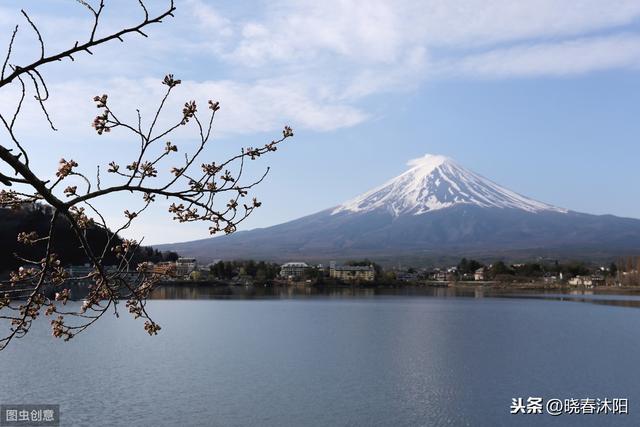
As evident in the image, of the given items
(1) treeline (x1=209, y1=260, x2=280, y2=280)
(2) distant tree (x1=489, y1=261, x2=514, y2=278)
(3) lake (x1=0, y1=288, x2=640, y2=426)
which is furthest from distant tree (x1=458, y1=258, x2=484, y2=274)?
A: (3) lake (x1=0, y1=288, x2=640, y2=426)

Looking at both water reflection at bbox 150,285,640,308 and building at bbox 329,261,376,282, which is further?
building at bbox 329,261,376,282

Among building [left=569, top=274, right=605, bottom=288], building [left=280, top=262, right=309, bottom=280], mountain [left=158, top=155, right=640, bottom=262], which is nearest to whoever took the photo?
building [left=569, top=274, right=605, bottom=288]

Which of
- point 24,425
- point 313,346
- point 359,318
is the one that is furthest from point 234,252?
point 24,425

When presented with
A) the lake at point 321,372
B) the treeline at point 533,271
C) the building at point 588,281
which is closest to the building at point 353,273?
the treeline at point 533,271

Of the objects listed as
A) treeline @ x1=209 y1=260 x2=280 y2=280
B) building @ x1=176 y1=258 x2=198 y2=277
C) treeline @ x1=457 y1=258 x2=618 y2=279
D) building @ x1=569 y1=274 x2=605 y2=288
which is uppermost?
building @ x1=176 y1=258 x2=198 y2=277

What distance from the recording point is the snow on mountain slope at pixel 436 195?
139500mm

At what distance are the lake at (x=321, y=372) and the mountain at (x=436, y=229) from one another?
7364 centimetres

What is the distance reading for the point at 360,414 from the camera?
900 cm

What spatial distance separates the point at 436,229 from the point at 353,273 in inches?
2571

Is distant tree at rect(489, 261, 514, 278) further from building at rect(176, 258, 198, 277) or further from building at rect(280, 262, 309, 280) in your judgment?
building at rect(176, 258, 198, 277)

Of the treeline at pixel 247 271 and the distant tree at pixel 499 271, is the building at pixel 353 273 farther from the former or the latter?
the distant tree at pixel 499 271

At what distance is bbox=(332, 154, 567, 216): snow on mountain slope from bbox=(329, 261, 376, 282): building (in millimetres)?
71695

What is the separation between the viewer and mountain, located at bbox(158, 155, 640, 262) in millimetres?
103375

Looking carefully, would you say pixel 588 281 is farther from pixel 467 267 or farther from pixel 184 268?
pixel 184 268
